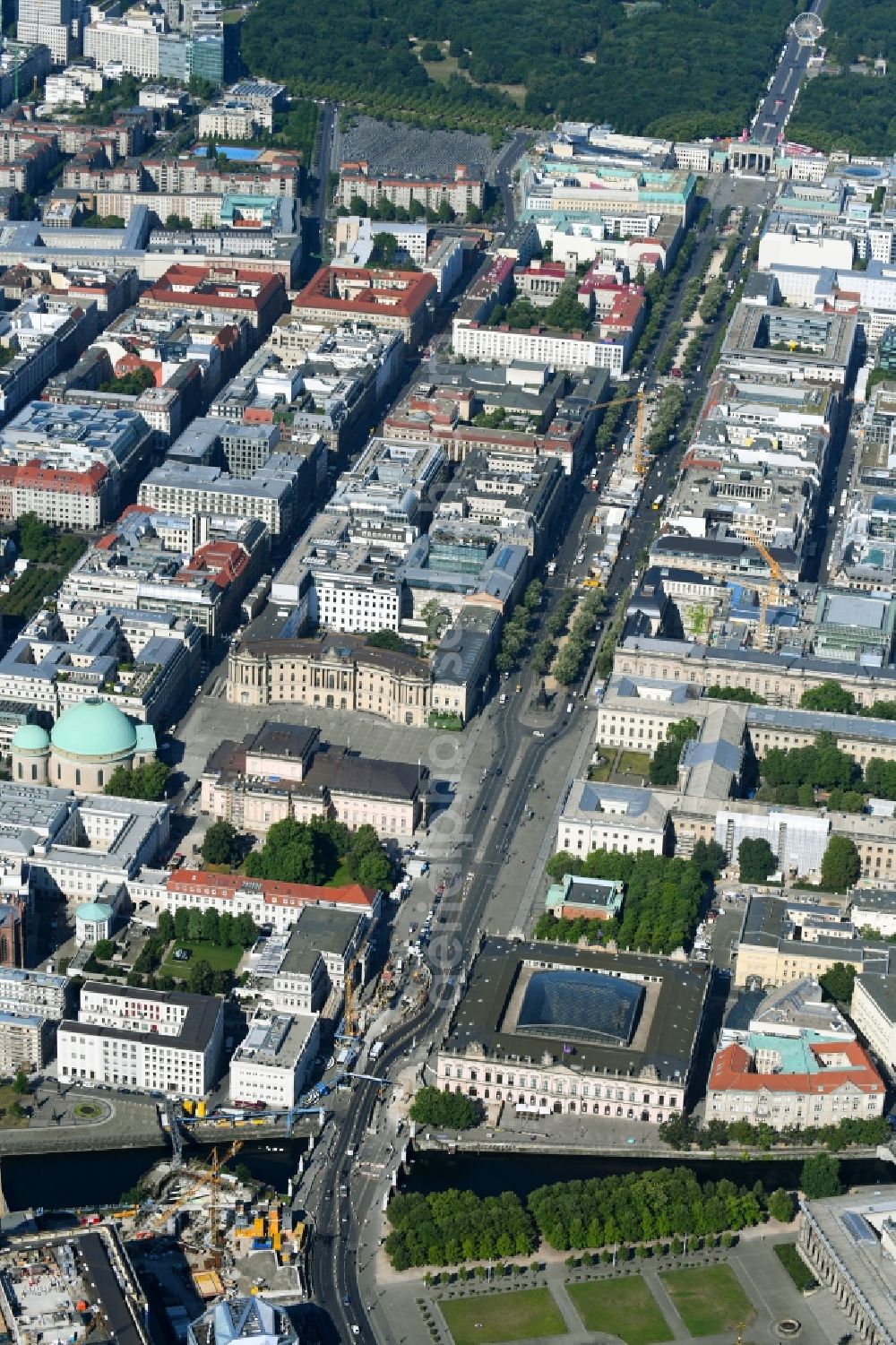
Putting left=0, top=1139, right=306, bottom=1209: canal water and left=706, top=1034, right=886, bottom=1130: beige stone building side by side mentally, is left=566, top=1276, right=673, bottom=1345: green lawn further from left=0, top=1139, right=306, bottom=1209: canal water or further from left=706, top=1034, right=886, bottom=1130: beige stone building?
left=0, top=1139, right=306, bottom=1209: canal water

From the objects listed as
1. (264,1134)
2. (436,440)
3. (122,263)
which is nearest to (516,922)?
(264,1134)

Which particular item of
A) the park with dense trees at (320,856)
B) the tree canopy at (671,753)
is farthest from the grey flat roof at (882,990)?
the park with dense trees at (320,856)

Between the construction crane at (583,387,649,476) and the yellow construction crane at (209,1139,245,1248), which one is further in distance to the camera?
the construction crane at (583,387,649,476)

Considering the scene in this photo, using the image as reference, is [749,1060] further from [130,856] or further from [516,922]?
[130,856]

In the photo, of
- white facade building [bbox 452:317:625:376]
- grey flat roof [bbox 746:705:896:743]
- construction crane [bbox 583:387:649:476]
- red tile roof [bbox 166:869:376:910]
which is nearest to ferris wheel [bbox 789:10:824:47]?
white facade building [bbox 452:317:625:376]

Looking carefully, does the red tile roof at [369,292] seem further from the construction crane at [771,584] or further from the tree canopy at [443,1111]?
the tree canopy at [443,1111]

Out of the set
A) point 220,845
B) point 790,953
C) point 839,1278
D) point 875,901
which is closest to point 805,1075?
point 790,953

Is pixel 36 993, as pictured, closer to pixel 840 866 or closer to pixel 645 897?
pixel 645 897
